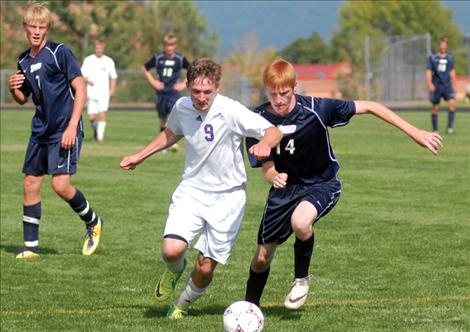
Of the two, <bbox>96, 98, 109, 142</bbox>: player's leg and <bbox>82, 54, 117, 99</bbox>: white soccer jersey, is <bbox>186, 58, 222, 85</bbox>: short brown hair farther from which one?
<bbox>96, 98, 109, 142</bbox>: player's leg

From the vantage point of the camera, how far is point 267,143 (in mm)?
7094

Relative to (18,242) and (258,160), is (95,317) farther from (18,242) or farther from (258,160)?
(18,242)

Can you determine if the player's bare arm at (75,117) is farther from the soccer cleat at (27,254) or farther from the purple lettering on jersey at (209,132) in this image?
the purple lettering on jersey at (209,132)

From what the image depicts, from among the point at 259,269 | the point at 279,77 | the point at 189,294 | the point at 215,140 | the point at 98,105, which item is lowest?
the point at 98,105

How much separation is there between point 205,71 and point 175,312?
1.71 meters

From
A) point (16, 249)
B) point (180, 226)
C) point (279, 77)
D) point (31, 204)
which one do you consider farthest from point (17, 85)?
point (279, 77)

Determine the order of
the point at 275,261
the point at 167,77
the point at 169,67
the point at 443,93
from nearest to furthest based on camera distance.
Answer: the point at 275,261 < the point at 169,67 < the point at 167,77 < the point at 443,93

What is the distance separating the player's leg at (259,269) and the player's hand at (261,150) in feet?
3.41

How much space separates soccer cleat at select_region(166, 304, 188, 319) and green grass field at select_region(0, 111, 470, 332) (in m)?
0.08

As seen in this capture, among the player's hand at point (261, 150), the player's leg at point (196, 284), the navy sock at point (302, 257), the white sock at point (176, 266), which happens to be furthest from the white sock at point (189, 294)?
the player's hand at point (261, 150)

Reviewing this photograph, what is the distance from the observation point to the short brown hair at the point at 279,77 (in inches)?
287

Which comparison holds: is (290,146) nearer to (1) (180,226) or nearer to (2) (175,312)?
(1) (180,226)

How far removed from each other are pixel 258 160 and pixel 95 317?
62.9 inches

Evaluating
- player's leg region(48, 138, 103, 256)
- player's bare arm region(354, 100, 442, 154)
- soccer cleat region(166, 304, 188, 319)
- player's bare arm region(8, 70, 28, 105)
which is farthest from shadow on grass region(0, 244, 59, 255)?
player's bare arm region(354, 100, 442, 154)
